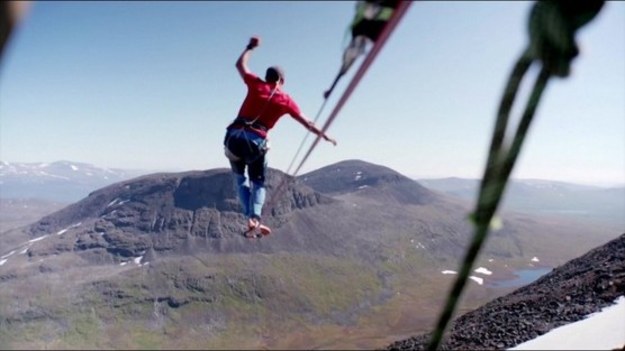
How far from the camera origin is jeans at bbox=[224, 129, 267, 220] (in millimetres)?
9391

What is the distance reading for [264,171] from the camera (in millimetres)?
10445

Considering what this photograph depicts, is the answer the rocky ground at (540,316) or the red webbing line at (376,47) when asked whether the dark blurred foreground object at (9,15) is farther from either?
the rocky ground at (540,316)

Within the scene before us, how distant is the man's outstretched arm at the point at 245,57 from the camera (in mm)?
8344

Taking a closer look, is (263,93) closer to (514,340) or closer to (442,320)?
(442,320)

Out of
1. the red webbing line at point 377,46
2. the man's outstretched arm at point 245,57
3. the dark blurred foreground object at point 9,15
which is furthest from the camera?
the man's outstretched arm at point 245,57

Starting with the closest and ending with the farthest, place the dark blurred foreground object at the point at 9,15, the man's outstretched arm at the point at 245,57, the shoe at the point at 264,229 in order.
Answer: the dark blurred foreground object at the point at 9,15
the man's outstretched arm at the point at 245,57
the shoe at the point at 264,229

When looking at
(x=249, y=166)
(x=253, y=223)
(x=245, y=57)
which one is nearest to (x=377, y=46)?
(x=245, y=57)

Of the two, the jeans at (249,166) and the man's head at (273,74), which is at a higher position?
the man's head at (273,74)

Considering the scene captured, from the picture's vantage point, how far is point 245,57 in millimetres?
8688

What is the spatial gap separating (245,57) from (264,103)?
3.00ft

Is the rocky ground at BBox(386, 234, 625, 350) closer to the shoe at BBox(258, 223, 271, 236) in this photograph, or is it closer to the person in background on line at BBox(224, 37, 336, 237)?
the shoe at BBox(258, 223, 271, 236)

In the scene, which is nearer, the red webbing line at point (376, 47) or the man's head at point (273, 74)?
the red webbing line at point (376, 47)

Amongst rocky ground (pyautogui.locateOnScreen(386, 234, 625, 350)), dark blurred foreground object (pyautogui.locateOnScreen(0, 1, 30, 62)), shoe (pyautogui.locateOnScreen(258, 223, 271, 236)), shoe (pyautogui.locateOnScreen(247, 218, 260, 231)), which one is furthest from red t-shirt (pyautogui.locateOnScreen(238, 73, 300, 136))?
rocky ground (pyautogui.locateOnScreen(386, 234, 625, 350))

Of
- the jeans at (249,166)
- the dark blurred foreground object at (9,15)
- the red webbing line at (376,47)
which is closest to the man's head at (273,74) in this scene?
the jeans at (249,166)
